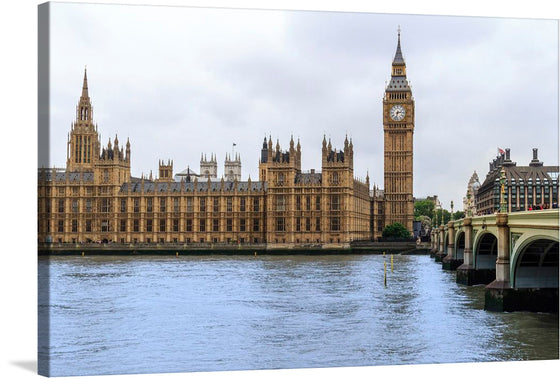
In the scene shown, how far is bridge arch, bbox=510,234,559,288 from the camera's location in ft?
91.5

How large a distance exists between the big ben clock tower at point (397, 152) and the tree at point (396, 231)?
5993mm

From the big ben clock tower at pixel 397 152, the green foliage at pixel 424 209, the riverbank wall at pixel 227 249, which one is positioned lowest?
the riverbank wall at pixel 227 249

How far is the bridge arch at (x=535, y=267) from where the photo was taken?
27.9 metres

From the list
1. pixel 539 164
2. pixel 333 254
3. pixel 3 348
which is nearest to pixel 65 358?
pixel 3 348

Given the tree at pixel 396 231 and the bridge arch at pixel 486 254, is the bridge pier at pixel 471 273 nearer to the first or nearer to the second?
the bridge arch at pixel 486 254

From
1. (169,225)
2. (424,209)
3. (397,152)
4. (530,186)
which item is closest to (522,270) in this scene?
(530,186)

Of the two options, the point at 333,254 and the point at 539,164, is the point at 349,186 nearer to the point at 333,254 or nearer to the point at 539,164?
the point at 333,254

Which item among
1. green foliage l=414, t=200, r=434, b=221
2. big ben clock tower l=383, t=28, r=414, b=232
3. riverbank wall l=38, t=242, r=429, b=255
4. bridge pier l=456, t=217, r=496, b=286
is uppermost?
big ben clock tower l=383, t=28, r=414, b=232

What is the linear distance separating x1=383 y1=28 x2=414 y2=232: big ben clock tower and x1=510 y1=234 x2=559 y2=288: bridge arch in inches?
3203

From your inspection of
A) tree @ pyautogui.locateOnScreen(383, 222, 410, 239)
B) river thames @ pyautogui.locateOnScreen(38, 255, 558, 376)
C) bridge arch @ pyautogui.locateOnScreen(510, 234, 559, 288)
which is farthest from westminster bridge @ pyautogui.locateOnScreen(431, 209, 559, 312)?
tree @ pyautogui.locateOnScreen(383, 222, 410, 239)

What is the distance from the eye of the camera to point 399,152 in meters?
111

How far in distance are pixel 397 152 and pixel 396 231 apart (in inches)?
535

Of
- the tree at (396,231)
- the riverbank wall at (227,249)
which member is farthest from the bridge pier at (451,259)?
the tree at (396,231)

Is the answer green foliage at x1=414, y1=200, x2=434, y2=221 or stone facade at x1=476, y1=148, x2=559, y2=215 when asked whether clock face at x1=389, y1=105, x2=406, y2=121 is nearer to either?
stone facade at x1=476, y1=148, x2=559, y2=215
